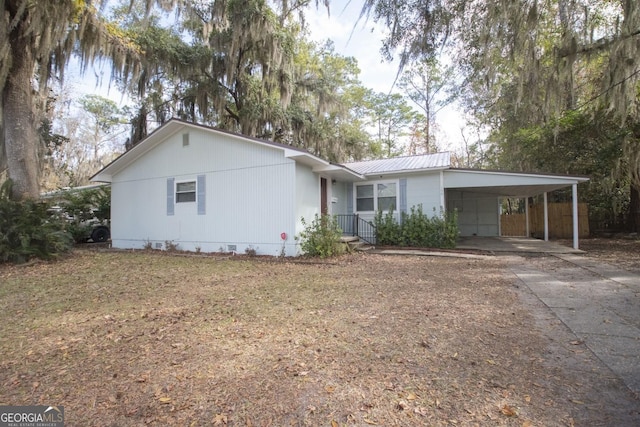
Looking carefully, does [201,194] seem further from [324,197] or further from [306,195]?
[324,197]

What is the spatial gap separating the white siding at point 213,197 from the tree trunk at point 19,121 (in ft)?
11.1

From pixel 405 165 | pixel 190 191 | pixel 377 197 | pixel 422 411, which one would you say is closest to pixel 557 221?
pixel 405 165

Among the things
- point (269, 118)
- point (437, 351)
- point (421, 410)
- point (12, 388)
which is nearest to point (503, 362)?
point (437, 351)

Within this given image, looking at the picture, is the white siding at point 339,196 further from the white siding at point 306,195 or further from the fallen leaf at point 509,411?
the fallen leaf at point 509,411

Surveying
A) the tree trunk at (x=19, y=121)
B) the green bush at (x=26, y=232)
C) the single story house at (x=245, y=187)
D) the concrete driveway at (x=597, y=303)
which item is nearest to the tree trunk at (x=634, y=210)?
the single story house at (x=245, y=187)

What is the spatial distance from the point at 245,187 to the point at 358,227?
15.5ft

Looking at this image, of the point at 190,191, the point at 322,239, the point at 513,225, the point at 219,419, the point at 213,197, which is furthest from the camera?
the point at 513,225

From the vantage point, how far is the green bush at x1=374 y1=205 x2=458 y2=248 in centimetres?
1066

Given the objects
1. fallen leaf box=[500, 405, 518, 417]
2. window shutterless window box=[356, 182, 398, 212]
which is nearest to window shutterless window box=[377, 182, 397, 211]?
window shutterless window box=[356, 182, 398, 212]

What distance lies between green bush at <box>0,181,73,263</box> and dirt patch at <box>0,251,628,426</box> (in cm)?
275

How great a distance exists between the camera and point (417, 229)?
1102 cm

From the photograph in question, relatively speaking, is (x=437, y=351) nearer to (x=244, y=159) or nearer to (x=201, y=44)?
(x=244, y=159)

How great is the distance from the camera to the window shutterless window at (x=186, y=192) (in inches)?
429

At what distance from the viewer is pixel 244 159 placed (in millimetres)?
9898
